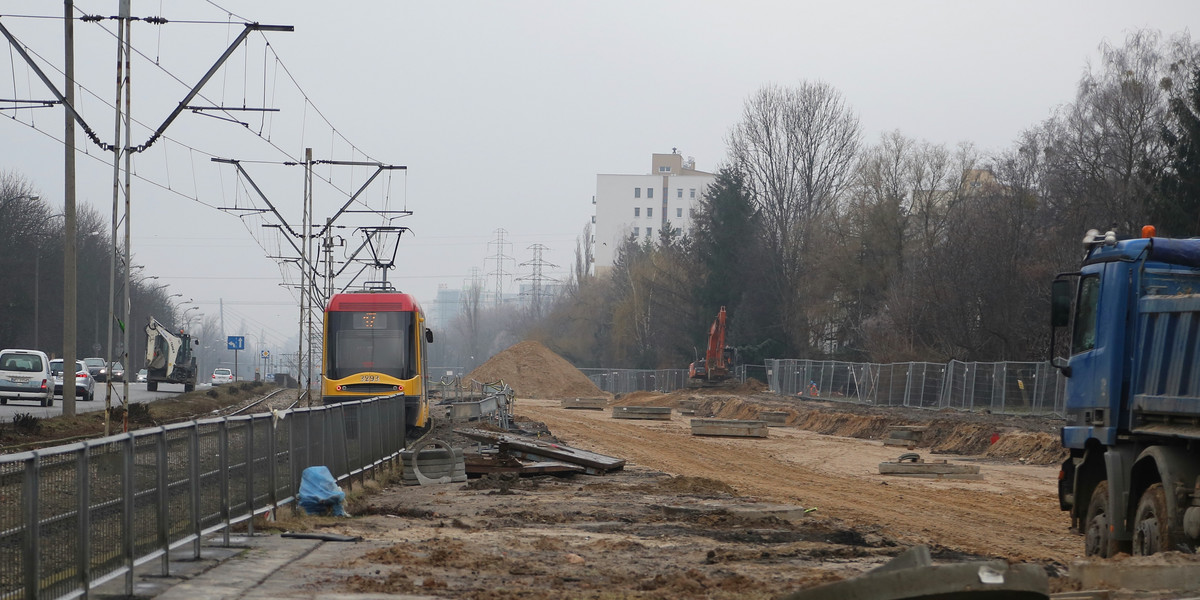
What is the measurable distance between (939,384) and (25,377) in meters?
31.0

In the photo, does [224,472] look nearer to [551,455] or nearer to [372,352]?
[551,455]

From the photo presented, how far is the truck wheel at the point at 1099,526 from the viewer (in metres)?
10.8

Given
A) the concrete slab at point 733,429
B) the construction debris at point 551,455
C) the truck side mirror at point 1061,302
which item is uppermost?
the truck side mirror at point 1061,302

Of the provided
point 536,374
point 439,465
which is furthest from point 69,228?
point 536,374

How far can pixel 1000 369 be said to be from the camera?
1463 inches

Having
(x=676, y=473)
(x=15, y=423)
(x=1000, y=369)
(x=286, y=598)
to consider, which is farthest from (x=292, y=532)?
(x=1000, y=369)

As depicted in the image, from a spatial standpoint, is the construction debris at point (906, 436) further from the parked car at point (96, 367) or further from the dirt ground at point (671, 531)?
the parked car at point (96, 367)

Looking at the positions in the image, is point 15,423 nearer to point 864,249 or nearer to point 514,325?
point 864,249

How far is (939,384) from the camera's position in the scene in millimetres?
41906

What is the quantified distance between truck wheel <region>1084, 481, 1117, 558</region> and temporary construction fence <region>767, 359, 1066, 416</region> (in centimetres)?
1722

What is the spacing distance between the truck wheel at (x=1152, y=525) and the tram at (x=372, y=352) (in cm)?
2162

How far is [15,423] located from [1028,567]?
24.0 meters

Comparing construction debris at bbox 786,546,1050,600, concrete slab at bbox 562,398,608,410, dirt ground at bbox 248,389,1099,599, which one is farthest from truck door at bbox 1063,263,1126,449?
concrete slab at bbox 562,398,608,410

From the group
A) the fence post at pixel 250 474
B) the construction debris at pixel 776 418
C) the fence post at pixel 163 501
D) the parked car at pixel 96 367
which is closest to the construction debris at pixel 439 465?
the fence post at pixel 250 474
